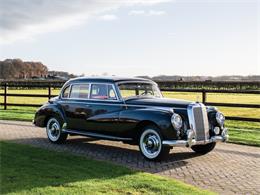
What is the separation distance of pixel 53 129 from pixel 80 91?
133cm

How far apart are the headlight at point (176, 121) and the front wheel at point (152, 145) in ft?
1.33

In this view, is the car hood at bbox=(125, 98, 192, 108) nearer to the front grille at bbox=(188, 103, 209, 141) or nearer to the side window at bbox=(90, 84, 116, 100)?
the front grille at bbox=(188, 103, 209, 141)

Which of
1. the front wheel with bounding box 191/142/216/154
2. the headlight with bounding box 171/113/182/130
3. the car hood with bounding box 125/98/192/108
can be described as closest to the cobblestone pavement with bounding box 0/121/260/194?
the front wheel with bounding box 191/142/216/154

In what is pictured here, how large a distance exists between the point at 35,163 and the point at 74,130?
294 cm

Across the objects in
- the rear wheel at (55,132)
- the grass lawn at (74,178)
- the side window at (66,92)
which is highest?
the side window at (66,92)

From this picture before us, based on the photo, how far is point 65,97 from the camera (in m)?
11.8

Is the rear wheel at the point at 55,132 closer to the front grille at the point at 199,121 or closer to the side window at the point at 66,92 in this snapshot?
the side window at the point at 66,92

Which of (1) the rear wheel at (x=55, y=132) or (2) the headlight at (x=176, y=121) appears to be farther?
(1) the rear wheel at (x=55, y=132)

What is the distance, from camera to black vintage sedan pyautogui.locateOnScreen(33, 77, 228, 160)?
30.0 feet

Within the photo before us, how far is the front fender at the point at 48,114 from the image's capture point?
11.6 meters

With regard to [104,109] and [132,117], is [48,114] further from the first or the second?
[132,117]

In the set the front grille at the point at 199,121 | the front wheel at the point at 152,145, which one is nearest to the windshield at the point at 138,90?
the front wheel at the point at 152,145

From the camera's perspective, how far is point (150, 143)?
934cm

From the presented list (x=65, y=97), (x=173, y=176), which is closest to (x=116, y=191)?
(x=173, y=176)
